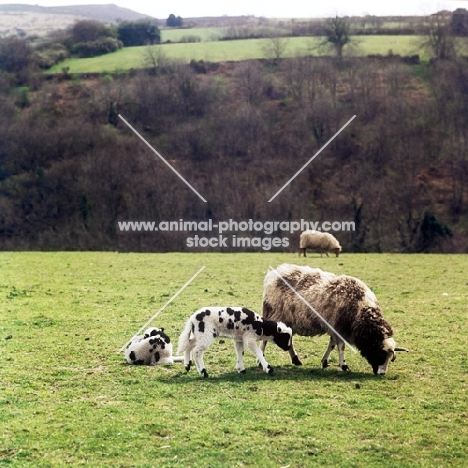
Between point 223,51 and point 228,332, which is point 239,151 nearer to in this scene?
point 223,51

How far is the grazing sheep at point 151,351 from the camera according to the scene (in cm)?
1295

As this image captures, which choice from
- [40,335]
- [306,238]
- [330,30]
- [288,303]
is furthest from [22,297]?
[330,30]

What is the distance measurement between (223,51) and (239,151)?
13.3 meters

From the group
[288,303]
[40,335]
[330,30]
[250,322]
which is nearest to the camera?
[250,322]

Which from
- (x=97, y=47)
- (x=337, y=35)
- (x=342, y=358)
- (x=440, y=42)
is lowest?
(x=342, y=358)

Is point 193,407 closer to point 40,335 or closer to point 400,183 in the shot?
point 40,335

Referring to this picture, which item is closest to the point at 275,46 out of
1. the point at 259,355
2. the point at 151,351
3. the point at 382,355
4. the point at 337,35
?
the point at 337,35

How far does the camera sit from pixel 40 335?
15.6m

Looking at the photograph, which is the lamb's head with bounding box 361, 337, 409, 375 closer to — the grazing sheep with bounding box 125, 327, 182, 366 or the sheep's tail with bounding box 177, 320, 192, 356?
the sheep's tail with bounding box 177, 320, 192, 356

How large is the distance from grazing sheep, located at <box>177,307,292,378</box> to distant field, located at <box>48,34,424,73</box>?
168ft

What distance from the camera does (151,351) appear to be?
1298 cm

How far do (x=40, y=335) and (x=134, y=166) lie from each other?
4181cm

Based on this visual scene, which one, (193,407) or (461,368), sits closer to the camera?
(193,407)

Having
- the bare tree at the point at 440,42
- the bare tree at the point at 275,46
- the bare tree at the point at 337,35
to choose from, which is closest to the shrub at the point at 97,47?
the bare tree at the point at 275,46
